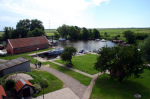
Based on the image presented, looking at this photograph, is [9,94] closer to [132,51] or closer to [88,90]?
[88,90]

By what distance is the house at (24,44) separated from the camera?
45.8 metres

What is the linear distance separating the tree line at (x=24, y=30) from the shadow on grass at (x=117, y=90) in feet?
193

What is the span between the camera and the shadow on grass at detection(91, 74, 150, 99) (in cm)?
1683

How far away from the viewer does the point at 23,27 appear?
259 ft

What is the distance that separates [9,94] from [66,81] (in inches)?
374

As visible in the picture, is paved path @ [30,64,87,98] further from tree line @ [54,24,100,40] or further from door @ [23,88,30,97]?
tree line @ [54,24,100,40]

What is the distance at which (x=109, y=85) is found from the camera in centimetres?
2050

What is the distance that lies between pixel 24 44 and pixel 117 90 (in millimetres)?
42374

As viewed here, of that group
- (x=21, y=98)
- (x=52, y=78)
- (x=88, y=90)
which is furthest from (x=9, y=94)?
(x=88, y=90)

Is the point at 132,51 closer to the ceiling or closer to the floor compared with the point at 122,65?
closer to the ceiling

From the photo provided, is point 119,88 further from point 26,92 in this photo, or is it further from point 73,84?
point 26,92

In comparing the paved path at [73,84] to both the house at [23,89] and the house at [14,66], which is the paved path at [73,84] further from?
the house at [14,66]

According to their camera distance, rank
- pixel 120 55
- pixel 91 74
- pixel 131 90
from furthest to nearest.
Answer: pixel 91 74
pixel 120 55
pixel 131 90

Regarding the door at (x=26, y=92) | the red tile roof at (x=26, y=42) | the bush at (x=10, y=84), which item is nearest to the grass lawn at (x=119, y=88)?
the door at (x=26, y=92)
